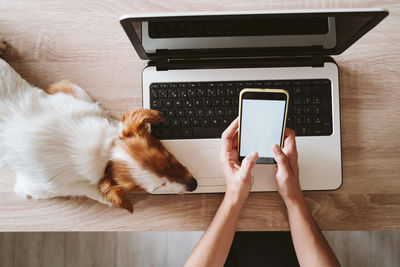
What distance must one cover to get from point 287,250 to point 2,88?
112 centimetres

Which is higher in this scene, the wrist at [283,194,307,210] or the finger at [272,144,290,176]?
the finger at [272,144,290,176]

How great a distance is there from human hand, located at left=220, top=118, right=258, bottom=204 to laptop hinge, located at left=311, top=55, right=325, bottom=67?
295 millimetres

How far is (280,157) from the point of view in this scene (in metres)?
0.78

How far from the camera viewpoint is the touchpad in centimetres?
87

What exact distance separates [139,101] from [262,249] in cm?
73

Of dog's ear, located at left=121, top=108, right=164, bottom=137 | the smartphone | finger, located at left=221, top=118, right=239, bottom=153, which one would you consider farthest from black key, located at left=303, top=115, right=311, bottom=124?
dog's ear, located at left=121, top=108, right=164, bottom=137

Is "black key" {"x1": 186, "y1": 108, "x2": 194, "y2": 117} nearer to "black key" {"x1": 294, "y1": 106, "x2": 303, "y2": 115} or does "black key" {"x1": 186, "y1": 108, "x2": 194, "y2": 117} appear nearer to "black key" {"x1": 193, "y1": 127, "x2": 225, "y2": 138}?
"black key" {"x1": 193, "y1": 127, "x2": 225, "y2": 138}

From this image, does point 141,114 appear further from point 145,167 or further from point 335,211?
point 335,211

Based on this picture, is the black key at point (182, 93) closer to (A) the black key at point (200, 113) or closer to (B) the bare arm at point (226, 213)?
(A) the black key at point (200, 113)

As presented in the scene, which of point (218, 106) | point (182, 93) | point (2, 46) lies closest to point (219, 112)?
point (218, 106)

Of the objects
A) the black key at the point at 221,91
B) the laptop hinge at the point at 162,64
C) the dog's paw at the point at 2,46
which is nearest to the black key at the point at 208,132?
the black key at the point at 221,91

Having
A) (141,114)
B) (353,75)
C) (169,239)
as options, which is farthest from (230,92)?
(169,239)

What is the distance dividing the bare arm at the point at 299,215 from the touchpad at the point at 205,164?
174 mm

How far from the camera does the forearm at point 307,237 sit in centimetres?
81
